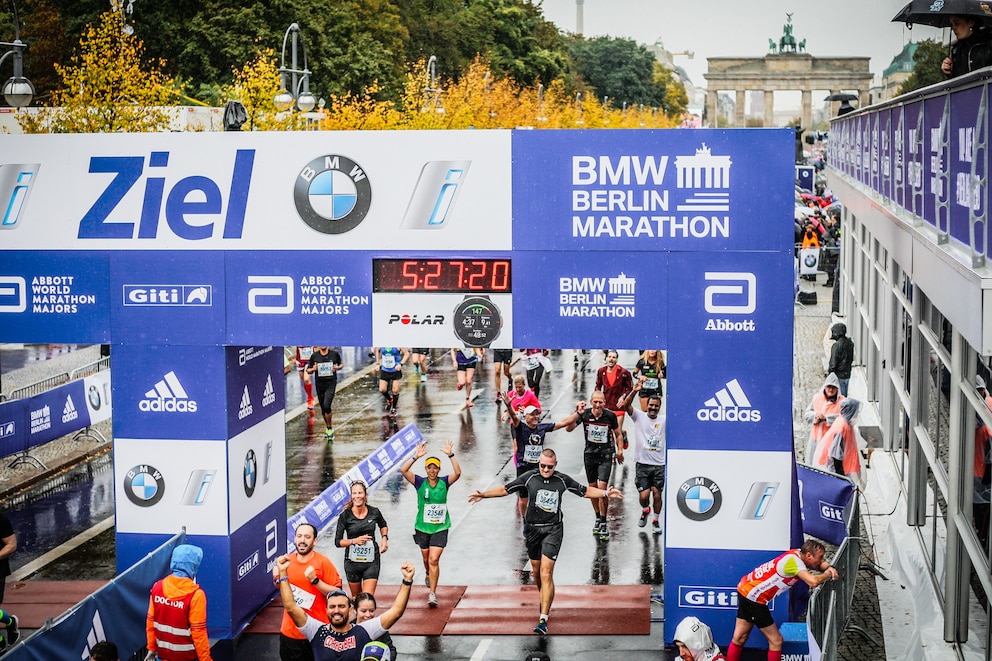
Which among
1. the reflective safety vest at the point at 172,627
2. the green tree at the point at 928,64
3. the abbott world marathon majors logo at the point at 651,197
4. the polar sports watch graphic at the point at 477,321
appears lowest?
the reflective safety vest at the point at 172,627

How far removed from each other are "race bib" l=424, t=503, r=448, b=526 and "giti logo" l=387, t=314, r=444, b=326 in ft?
7.33

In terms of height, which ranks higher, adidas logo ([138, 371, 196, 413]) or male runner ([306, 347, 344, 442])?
adidas logo ([138, 371, 196, 413])

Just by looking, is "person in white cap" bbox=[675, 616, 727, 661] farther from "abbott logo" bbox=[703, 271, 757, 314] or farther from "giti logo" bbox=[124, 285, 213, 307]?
"giti logo" bbox=[124, 285, 213, 307]

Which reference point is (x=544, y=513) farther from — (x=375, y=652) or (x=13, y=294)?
(x=13, y=294)

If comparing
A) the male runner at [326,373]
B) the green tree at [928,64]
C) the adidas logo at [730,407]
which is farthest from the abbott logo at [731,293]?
the green tree at [928,64]

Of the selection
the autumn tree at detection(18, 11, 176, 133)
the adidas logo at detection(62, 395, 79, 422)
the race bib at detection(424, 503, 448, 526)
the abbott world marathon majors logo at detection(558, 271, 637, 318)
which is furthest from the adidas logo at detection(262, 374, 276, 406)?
the autumn tree at detection(18, 11, 176, 133)

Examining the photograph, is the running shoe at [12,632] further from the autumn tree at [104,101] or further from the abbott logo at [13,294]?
the autumn tree at [104,101]

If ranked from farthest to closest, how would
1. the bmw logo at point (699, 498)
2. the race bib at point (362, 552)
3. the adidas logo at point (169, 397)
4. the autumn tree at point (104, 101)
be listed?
1. the autumn tree at point (104, 101)
2. the adidas logo at point (169, 397)
3. the race bib at point (362, 552)
4. the bmw logo at point (699, 498)

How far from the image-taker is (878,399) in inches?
931

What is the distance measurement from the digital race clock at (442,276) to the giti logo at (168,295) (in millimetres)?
1717

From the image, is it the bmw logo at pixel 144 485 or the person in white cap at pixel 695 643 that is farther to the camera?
the bmw logo at pixel 144 485

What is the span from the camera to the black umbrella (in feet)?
36.2

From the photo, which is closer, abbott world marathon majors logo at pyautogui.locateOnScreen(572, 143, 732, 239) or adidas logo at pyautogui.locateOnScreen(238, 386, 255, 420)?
abbott world marathon majors logo at pyautogui.locateOnScreen(572, 143, 732, 239)

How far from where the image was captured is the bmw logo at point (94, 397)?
22625mm
